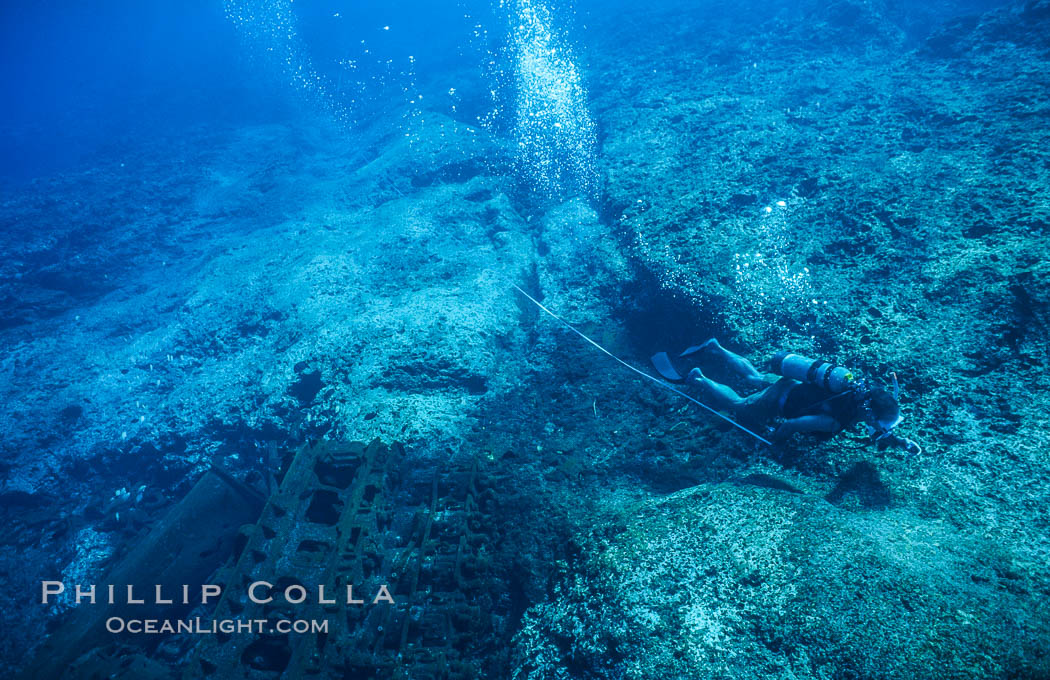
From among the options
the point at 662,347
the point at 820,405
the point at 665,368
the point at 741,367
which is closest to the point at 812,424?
the point at 820,405

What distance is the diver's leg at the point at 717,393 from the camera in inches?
136

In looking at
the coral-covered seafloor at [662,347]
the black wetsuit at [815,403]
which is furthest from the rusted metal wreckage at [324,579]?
the black wetsuit at [815,403]

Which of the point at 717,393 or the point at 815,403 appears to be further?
the point at 717,393

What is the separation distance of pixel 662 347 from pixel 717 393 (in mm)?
1161

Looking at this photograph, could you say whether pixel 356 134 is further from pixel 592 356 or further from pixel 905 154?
pixel 905 154

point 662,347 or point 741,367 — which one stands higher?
point 741,367

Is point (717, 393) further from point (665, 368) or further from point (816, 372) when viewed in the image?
point (816, 372)

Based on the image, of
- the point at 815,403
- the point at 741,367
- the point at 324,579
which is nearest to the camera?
the point at 324,579

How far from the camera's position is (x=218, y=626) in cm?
262

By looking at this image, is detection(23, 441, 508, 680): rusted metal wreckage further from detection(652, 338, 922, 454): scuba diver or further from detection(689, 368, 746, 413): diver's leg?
detection(652, 338, 922, 454): scuba diver

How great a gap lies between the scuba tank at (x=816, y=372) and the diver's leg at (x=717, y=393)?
18.0 inches

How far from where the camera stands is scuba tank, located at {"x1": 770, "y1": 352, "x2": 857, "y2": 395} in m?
2.68

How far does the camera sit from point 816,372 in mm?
2789

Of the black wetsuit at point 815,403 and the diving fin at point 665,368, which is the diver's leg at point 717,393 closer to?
the diving fin at point 665,368
